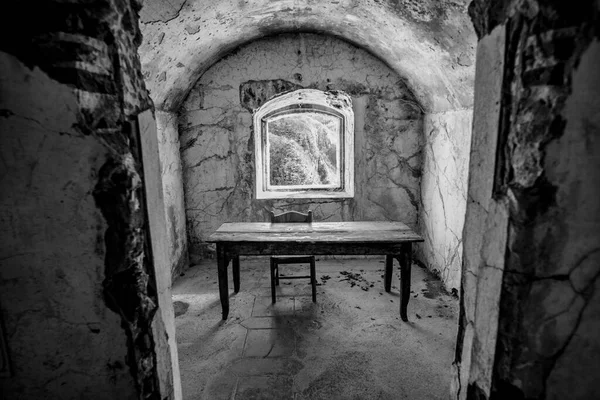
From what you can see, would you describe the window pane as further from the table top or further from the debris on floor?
the table top

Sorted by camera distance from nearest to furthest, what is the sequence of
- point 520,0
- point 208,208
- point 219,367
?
point 520,0 < point 219,367 < point 208,208

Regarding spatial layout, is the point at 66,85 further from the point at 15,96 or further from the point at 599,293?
the point at 599,293

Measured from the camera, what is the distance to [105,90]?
3.57ft

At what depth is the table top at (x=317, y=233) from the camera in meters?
2.76

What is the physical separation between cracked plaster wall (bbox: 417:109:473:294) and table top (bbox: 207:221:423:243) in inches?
25.5

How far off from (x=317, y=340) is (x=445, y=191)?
2049 millimetres

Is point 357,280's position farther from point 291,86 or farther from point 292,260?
point 291,86

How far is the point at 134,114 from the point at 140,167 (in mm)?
188

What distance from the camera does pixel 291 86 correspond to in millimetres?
3967

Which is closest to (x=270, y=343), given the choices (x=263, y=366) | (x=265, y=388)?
(x=263, y=366)

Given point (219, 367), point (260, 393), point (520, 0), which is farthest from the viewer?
point (219, 367)

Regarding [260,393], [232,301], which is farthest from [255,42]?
[260,393]

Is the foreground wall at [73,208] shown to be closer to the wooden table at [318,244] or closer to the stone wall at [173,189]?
the wooden table at [318,244]

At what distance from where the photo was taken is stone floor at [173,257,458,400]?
212 cm
